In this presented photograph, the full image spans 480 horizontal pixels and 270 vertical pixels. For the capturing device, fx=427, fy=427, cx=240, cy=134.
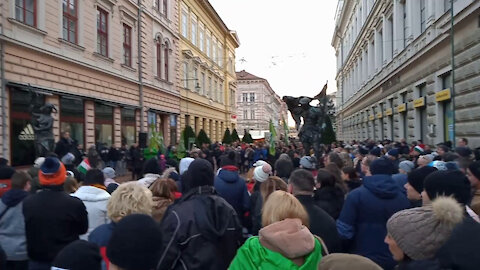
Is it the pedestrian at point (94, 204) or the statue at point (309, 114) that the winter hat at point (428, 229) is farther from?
the statue at point (309, 114)

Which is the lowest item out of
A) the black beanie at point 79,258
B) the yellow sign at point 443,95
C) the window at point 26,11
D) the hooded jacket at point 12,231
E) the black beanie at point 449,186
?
the hooded jacket at point 12,231

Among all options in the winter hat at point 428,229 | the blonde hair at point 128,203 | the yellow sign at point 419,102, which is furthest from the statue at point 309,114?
the winter hat at point 428,229

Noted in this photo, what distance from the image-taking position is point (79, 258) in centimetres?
218

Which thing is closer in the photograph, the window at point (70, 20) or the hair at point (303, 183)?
the hair at point (303, 183)

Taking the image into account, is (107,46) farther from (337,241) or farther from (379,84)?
(337,241)

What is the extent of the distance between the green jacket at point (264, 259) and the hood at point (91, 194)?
227 centimetres

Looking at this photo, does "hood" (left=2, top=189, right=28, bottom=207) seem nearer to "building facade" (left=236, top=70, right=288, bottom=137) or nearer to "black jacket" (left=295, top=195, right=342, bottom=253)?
"black jacket" (left=295, top=195, right=342, bottom=253)

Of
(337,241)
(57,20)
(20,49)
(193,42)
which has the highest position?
(193,42)

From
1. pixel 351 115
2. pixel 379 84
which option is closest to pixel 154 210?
pixel 379 84

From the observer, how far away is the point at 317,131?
12.9m

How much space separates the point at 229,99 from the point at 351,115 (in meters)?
16.0

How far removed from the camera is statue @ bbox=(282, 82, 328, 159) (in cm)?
1274

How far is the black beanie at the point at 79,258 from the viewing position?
2.17 m

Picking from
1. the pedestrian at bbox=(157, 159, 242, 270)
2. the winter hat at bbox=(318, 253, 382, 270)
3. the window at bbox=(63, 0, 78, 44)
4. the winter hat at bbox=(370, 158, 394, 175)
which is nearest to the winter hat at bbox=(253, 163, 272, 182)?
the winter hat at bbox=(370, 158, 394, 175)
